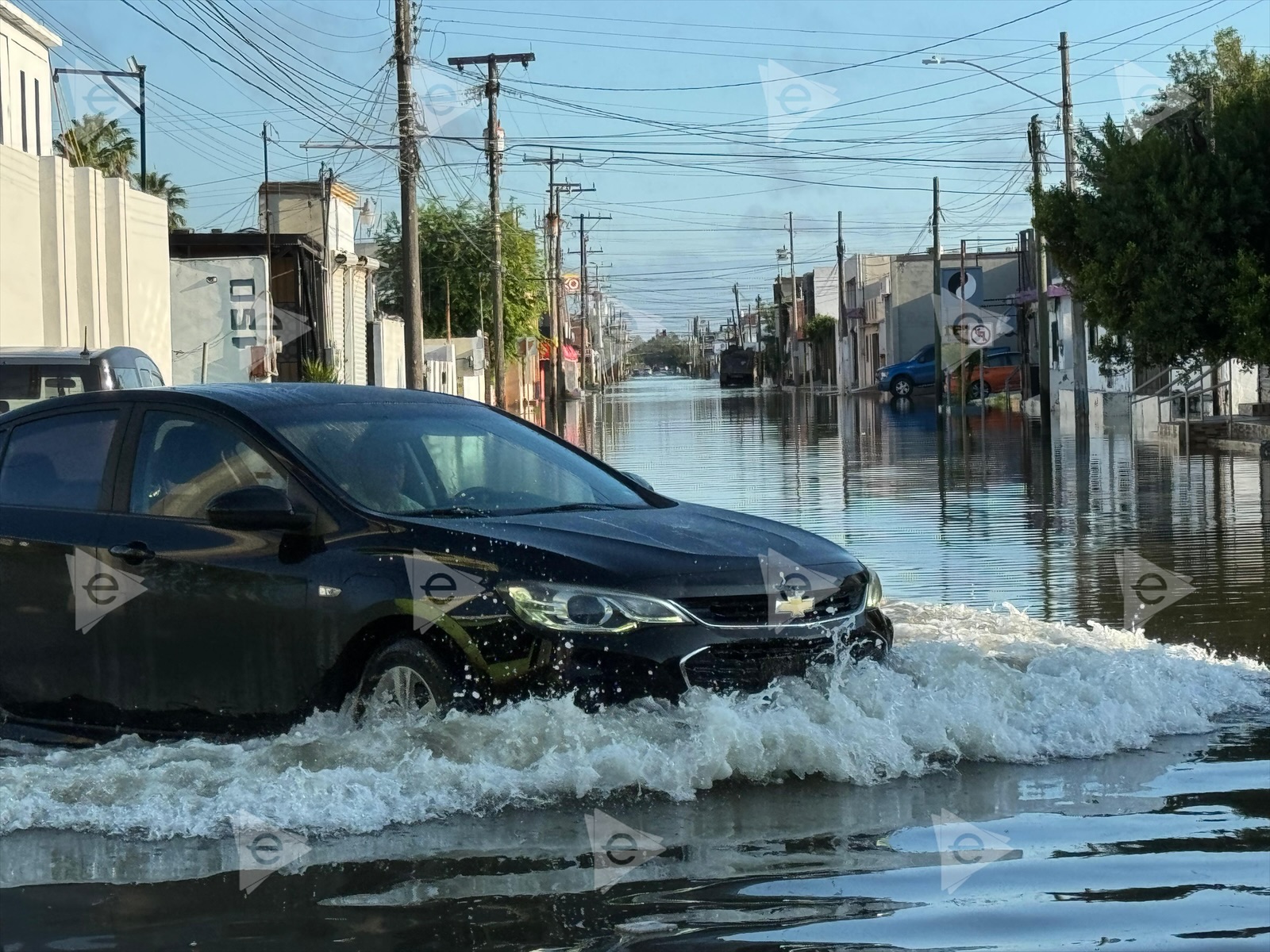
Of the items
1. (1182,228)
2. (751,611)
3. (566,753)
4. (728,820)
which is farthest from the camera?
(1182,228)

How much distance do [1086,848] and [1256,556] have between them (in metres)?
9.20

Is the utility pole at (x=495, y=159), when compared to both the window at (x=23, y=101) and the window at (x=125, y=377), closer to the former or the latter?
the window at (x=23, y=101)

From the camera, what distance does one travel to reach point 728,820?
19.8ft

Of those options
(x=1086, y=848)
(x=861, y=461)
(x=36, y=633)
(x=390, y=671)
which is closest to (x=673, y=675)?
(x=390, y=671)

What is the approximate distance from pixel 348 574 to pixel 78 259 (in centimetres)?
2797

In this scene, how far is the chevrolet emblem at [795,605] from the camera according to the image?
6688 millimetres

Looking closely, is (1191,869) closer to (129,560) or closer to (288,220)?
(129,560)

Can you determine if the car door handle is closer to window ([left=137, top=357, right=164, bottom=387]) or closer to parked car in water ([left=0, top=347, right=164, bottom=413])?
parked car in water ([left=0, top=347, right=164, bottom=413])

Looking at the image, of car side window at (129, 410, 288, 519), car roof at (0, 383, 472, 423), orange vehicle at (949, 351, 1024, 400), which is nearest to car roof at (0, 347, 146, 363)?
car roof at (0, 383, 472, 423)

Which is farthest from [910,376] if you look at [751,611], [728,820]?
[728,820]

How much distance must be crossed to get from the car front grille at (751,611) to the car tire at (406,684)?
2.87 feet

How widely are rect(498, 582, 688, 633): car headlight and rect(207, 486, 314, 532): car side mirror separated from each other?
0.89m

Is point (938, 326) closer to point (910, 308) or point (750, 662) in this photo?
point (910, 308)

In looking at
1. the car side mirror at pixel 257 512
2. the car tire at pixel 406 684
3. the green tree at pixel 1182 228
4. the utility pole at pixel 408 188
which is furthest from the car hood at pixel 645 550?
the utility pole at pixel 408 188
